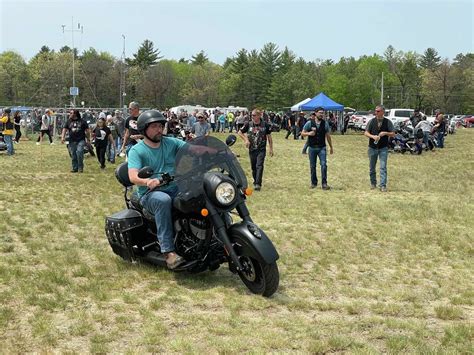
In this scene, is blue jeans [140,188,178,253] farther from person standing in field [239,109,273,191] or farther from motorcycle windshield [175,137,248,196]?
person standing in field [239,109,273,191]

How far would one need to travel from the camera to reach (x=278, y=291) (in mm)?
5488

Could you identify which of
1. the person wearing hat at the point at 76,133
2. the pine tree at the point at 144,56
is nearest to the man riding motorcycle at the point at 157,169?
the person wearing hat at the point at 76,133

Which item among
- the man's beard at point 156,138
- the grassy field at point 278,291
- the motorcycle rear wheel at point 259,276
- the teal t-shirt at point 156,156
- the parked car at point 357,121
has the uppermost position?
the parked car at point 357,121

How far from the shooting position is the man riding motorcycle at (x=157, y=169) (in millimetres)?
5582

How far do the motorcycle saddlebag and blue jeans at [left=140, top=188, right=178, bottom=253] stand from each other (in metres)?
0.42

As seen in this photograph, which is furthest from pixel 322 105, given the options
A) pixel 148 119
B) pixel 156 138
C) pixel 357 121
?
pixel 148 119

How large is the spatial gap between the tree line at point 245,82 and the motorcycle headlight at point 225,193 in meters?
71.7

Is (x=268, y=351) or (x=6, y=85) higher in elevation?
(x=6, y=85)

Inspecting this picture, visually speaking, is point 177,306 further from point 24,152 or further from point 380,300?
point 24,152

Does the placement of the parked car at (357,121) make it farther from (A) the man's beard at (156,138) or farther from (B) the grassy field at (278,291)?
(A) the man's beard at (156,138)

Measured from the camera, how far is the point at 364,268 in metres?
6.40

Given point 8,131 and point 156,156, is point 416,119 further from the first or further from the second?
point 156,156

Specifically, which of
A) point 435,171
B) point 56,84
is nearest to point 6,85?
point 56,84

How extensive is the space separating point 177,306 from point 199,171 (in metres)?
1.22
